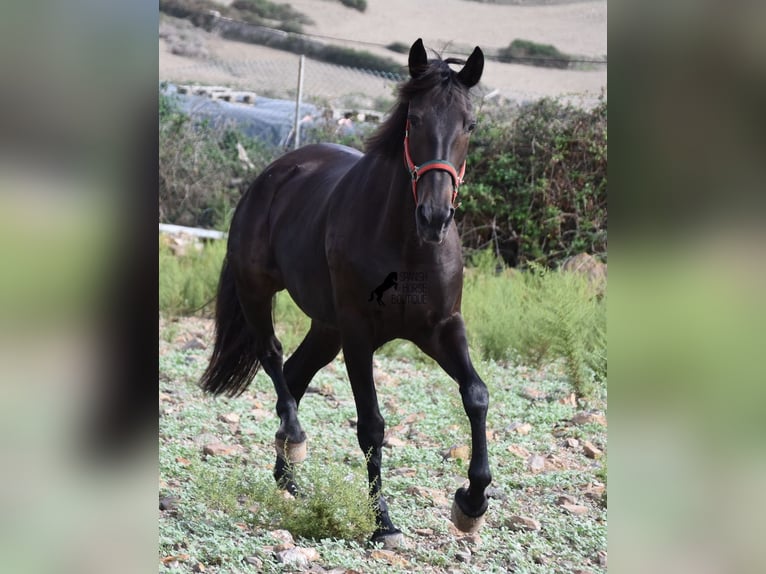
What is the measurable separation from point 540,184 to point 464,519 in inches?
193

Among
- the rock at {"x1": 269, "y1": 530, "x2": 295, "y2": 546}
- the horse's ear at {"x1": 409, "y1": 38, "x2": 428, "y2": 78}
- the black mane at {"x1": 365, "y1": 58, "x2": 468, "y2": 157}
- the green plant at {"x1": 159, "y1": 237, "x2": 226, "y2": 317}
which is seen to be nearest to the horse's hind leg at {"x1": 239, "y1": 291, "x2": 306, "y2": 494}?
the rock at {"x1": 269, "y1": 530, "x2": 295, "y2": 546}

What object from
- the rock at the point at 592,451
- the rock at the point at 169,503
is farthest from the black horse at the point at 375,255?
the rock at the point at 592,451

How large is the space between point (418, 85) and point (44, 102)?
1713 millimetres

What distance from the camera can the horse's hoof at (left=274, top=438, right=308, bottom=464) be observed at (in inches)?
141

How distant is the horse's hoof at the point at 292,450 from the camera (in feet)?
11.8

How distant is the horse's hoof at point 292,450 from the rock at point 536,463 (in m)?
1.06

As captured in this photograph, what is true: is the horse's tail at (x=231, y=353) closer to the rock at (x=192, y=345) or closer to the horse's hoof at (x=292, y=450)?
the horse's hoof at (x=292, y=450)

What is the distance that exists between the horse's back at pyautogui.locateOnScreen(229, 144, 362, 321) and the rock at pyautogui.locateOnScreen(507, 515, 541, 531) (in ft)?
3.47

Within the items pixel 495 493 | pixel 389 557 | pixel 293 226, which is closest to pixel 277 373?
pixel 293 226

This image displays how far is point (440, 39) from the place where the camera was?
8914 millimetres

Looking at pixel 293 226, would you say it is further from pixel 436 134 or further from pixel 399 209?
pixel 436 134

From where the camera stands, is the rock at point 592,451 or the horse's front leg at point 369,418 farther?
the rock at point 592,451

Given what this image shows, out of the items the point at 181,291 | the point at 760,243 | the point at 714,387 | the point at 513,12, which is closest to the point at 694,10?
the point at 760,243

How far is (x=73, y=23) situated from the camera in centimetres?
111
